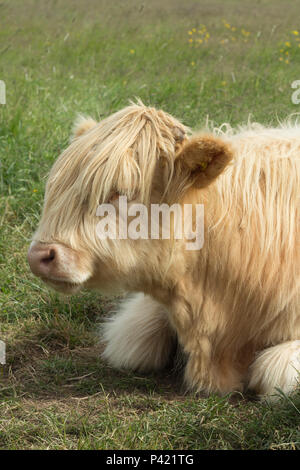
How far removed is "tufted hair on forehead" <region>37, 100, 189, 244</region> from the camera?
8.95 ft

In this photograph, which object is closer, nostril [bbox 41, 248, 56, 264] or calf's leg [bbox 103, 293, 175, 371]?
nostril [bbox 41, 248, 56, 264]

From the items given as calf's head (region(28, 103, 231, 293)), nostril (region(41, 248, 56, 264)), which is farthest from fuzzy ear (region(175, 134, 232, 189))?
nostril (region(41, 248, 56, 264))

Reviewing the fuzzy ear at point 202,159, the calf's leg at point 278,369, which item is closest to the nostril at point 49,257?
the fuzzy ear at point 202,159

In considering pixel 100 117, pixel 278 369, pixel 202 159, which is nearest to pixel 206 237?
pixel 202 159

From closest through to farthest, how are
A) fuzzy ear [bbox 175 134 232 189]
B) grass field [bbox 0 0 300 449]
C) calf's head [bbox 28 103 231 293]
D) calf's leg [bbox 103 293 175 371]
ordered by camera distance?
1. fuzzy ear [bbox 175 134 232 189]
2. calf's head [bbox 28 103 231 293]
3. grass field [bbox 0 0 300 449]
4. calf's leg [bbox 103 293 175 371]

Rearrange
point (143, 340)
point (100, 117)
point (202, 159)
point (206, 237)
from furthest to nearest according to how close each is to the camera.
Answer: point (100, 117) → point (143, 340) → point (206, 237) → point (202, 159)

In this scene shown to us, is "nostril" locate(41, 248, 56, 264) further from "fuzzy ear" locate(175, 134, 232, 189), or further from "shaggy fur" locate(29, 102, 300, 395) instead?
"fuzzy ear" locate(175, 134, 232, 189)

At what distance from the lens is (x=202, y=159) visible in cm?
268

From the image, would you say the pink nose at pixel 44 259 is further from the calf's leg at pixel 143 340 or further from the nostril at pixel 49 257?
the calf's leg at pixel 143 340

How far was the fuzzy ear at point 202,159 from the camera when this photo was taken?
261 cm

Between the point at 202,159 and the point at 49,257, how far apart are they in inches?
27.2

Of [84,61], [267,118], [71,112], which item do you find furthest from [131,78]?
[267,118]

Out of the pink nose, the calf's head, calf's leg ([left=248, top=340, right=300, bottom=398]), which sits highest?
the calf's head

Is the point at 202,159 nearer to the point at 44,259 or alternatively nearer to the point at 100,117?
the point at 44,259
